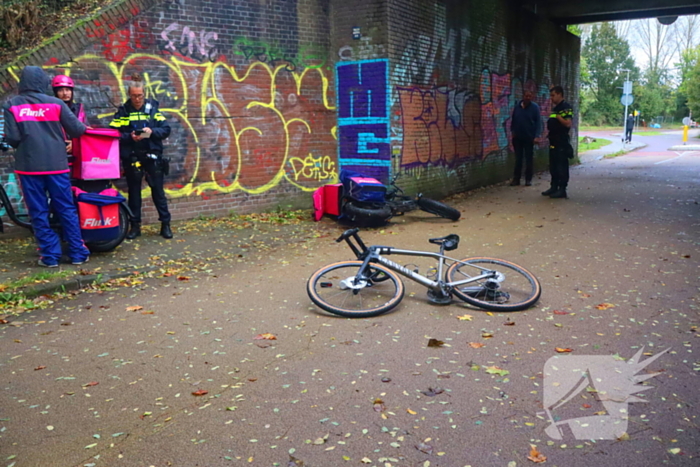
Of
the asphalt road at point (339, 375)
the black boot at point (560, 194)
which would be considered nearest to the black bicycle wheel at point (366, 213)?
the asphalt road at point (339, 375)

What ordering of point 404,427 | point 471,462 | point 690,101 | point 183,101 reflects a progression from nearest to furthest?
1. point 471,462
2. point 404,427
3. point 183,101
4. point 690,101

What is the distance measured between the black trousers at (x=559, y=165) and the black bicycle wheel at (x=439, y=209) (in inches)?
132

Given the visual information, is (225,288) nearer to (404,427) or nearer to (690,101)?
(404,427)

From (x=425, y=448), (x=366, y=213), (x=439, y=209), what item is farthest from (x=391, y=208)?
(x=425, y=448)

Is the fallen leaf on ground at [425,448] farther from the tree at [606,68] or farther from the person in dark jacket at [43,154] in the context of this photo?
the tree at [606,68]

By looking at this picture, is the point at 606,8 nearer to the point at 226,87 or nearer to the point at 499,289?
the point at 226,87

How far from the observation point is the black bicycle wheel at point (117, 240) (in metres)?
7.54

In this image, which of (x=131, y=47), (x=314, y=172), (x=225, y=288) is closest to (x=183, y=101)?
(x=131, y=47)

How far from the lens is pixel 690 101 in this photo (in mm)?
46812

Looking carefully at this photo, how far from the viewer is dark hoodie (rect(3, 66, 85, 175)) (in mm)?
6695

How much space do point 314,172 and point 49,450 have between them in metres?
8.74

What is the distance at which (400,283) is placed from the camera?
5.63m

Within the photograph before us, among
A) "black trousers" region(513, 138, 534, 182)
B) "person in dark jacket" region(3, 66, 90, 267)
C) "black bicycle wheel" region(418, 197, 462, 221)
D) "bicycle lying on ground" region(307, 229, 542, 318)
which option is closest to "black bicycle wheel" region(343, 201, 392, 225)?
"black bicycle wheel" region(418, 197, 462, 221)

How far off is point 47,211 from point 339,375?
4655 millimetres
